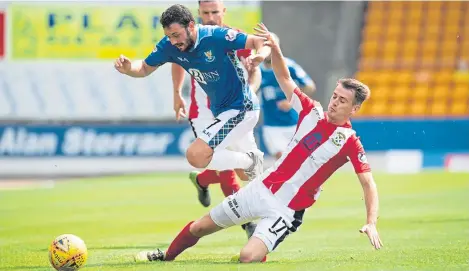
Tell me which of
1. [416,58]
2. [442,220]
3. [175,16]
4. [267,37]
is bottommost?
[416,58]

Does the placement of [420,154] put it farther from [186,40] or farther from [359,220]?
[186,40]

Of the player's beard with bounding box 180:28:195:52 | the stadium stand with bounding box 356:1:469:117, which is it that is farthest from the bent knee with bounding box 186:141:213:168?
the stadium stand with bounding box 356:1:469:117

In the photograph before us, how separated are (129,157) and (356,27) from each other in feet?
24.4

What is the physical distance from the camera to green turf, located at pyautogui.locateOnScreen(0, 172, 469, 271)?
24.9 ft

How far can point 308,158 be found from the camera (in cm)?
737

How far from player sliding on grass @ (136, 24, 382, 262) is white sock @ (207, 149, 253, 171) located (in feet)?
4.49

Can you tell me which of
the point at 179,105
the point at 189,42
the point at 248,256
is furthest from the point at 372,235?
the point at 179,105

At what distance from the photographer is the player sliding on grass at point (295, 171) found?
7219 mm

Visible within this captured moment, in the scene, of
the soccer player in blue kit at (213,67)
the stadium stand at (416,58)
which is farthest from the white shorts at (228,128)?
the stadium stand at (416,58)

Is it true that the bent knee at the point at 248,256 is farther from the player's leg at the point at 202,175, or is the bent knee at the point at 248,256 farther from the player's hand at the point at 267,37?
the player's leg at the point at 202,175

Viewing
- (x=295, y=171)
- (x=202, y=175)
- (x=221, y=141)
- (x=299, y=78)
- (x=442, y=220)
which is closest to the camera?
(x=295, y=171)

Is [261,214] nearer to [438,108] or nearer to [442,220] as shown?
[442,220]

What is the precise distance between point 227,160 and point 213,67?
1.16m

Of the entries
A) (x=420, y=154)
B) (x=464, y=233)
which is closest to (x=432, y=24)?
(x=420, y=154)
